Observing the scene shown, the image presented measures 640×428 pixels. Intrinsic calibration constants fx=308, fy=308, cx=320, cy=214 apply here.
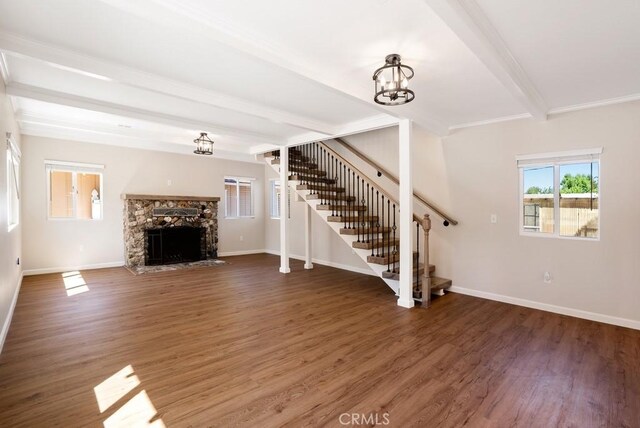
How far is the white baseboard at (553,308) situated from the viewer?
348 cm

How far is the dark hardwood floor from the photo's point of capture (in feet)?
6.60

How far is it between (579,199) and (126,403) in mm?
5109

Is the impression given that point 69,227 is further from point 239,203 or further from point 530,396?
point 530,396

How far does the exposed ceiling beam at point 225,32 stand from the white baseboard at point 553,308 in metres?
3.47

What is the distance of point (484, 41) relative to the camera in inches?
85.7

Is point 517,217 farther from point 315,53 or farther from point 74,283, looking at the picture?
point 74,283

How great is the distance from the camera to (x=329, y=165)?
272 inches

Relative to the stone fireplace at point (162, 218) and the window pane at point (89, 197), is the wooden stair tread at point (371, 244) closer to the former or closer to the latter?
the stone fireplace at point (162, 218)

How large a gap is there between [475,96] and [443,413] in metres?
3.21

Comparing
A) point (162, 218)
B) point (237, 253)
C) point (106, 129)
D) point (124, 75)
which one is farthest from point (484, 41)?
point (237, 253)

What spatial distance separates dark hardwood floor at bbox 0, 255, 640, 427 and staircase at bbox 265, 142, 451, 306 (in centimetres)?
47

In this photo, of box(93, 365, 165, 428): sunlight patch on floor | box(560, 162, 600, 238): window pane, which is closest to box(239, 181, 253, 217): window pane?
box(93, 365, 165, 428): sunlight patch on floor

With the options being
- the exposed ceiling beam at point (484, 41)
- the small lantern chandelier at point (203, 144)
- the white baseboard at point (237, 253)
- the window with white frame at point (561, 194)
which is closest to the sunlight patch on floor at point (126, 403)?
the exposed ceiling beam at point (484, 41)

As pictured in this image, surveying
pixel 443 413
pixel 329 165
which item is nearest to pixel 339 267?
pixel 329 165
